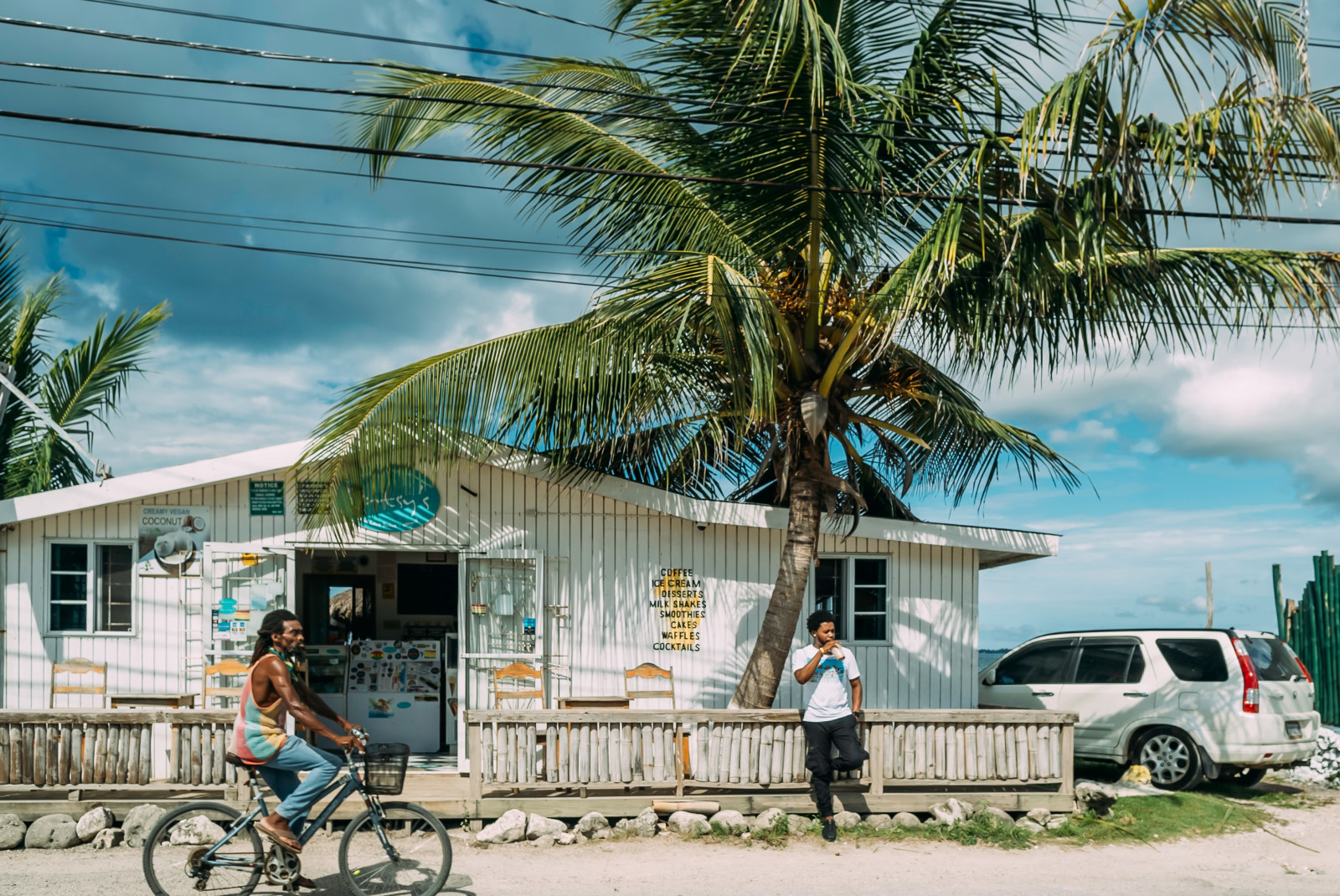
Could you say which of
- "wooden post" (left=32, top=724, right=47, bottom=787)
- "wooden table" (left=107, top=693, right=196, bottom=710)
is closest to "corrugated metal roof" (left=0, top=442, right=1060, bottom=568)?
"wooden table" (left=107, top=693, right=196, bottom=710)

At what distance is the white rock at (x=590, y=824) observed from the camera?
8.59m

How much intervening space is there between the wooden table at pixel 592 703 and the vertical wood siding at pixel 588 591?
17 centimetres

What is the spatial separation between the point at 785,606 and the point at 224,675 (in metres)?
5.29

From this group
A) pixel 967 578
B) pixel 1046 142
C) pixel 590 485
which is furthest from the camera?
pixel 967 578

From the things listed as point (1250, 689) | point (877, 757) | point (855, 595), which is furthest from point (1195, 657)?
point (877, 757)

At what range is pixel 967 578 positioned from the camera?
38.2ft

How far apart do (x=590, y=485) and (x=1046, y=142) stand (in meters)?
5.23

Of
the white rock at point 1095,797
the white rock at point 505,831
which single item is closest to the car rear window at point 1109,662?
the white rock at point 1095,797

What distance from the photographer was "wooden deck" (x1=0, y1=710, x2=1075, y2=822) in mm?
8672

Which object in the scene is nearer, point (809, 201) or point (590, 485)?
point (809, 201)

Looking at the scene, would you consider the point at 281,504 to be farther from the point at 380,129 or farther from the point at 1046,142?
the point at 1046,142

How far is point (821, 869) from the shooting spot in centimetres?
774

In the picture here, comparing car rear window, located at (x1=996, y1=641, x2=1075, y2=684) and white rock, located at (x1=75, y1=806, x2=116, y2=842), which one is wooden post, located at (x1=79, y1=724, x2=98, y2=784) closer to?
white rock, located at (x1=75, y1=806, x2=116, y2=842)

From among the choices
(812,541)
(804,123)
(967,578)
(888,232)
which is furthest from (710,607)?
(804,123)
